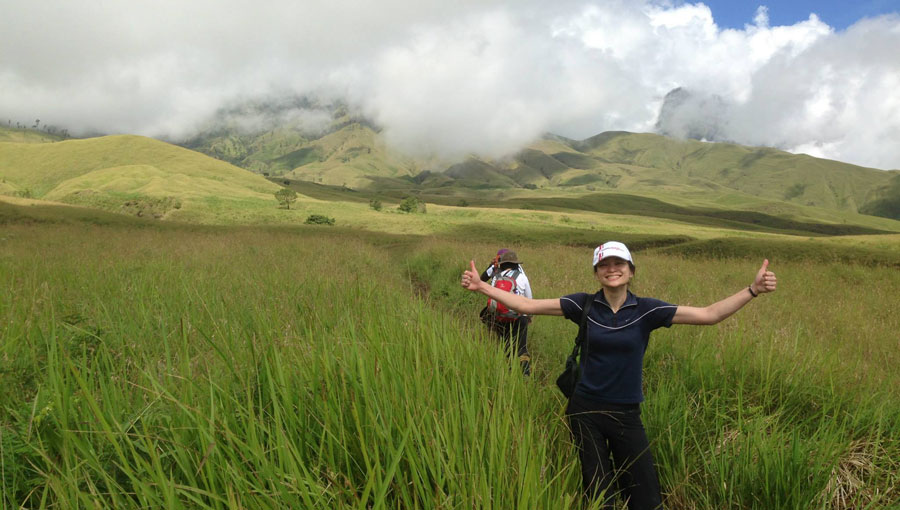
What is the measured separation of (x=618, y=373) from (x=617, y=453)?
21.2 inches

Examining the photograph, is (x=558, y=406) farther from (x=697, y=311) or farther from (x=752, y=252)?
(x=752, y=252)

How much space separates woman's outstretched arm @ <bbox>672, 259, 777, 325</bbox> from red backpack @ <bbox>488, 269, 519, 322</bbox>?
92.7 inches

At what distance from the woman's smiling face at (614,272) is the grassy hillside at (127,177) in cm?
6100

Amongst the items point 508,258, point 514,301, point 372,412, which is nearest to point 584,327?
point 514,301

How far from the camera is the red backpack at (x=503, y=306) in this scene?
5.24 meters

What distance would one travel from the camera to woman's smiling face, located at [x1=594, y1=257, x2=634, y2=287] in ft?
9.84

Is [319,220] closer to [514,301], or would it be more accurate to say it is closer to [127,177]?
[514,301]

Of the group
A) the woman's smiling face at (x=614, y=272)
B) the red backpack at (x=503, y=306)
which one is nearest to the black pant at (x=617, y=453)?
the woman's smiling face at (x=614, y=272)

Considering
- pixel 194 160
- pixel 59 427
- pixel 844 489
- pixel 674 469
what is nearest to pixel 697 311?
pixel 674 469

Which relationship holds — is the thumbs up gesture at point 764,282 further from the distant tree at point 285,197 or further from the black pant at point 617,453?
the distant tree at point 285,197

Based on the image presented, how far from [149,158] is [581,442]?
16880 cm

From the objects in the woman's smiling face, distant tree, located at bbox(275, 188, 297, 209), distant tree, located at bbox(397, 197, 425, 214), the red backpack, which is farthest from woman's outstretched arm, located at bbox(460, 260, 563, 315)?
distant tree, located at bbox(397, 197, 425, 214)

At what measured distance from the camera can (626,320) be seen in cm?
299

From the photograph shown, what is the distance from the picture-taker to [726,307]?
9.27ft
